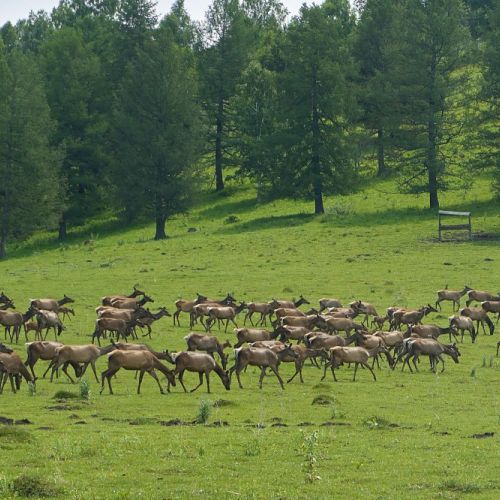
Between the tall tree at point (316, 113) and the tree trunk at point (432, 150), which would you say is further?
the tall tree at point (316, 113)

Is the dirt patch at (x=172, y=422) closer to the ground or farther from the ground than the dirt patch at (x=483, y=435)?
farther from the ground

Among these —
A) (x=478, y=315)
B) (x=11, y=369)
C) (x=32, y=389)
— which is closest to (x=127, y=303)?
(x=478, y=315)

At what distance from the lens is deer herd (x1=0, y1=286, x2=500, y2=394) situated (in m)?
29.8

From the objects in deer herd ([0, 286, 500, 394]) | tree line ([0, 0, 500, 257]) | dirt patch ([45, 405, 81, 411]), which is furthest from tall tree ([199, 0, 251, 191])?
dirt patch ([45, 405, 81, 411])

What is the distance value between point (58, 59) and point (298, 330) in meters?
54.2

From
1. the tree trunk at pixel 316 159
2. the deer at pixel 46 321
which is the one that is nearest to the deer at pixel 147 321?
the deer at pixel 46 321

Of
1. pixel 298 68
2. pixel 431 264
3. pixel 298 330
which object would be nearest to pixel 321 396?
pixel 298 330

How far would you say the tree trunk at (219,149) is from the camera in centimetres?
8881

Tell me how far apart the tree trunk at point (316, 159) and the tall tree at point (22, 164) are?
18323 mm

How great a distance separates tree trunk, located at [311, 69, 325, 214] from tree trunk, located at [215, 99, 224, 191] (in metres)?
15.8

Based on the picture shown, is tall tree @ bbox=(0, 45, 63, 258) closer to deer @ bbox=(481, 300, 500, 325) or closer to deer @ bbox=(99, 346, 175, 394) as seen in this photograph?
deer @ bbox=(481, 300, 500, 325)

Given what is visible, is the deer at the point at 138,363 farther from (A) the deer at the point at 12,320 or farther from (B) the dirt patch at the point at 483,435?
(A) the deer at the point at 12,320

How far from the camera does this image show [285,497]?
17562 millimetres

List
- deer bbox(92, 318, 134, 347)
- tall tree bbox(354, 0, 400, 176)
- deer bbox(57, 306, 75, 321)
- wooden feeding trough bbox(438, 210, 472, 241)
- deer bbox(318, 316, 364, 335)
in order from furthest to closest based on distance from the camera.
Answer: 1. tall tree bbox(354, 0, 400, 176)
2. wooden feeding trough bbox(438, 210, 472, 241)
3. deer bbox(57, 306, 75, 321)
4. deer bbox(318, 316, 364, 335)
5. deer bbox(92, 318, 134, 347)
